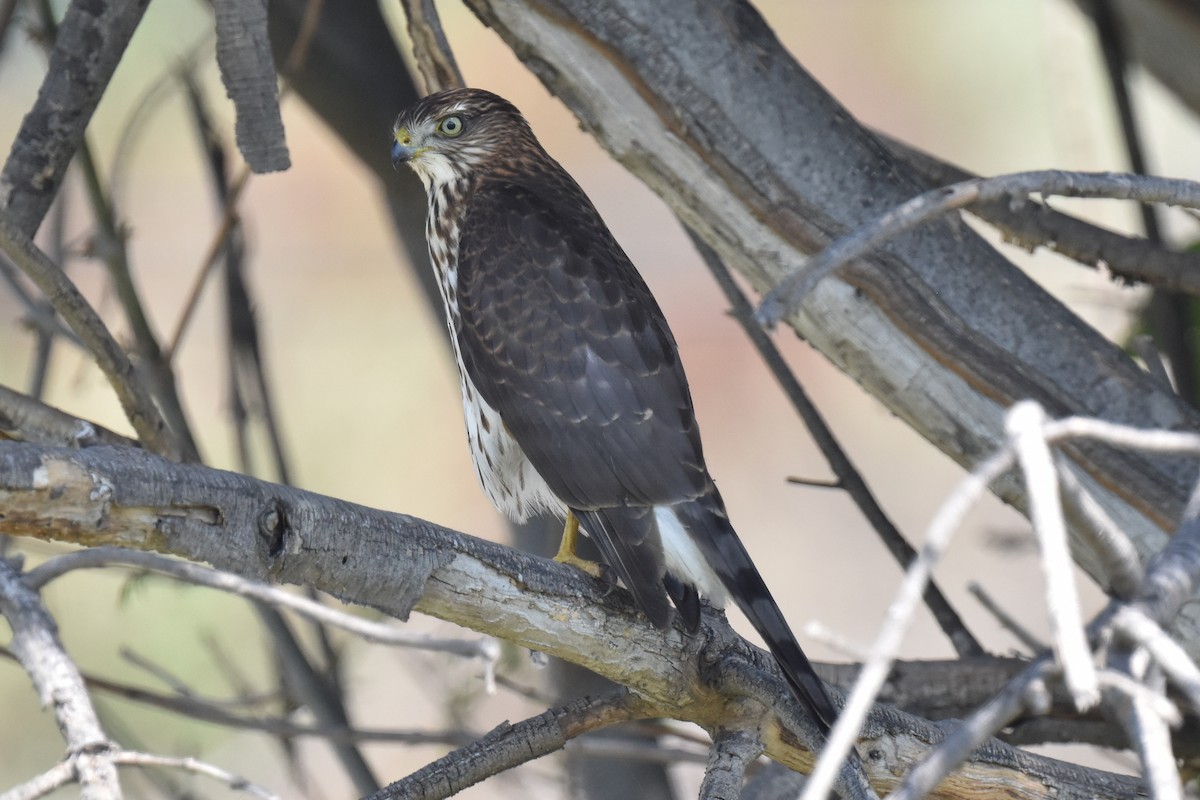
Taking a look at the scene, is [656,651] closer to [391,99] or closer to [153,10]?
[391,99]

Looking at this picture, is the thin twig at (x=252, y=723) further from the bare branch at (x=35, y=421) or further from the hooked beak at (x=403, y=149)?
the hooked beak at (x=403, y=149)

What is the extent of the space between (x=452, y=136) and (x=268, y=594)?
203cm

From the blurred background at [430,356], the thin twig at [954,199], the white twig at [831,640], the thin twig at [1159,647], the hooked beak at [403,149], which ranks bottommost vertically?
the thin twig at [1159,647]

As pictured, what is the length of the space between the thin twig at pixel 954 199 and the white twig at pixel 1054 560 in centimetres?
35

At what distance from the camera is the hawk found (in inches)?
104

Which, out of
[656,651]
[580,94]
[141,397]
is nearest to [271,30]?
[580,94]

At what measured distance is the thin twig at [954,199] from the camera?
1494mm

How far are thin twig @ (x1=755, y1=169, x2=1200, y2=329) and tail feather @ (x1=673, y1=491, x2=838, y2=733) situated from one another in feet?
2.79

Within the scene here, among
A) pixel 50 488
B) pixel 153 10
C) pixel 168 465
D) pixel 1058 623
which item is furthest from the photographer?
pixel 153 10

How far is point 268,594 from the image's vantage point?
195 centimetres

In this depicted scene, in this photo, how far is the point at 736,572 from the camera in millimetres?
2633

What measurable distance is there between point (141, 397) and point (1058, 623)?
2054mm

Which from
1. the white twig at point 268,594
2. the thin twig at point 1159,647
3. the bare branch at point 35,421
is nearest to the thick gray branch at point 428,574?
the white twig at point 268,594

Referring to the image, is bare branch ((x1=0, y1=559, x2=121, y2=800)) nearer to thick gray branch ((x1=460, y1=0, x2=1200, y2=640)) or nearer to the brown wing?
the brown wing
